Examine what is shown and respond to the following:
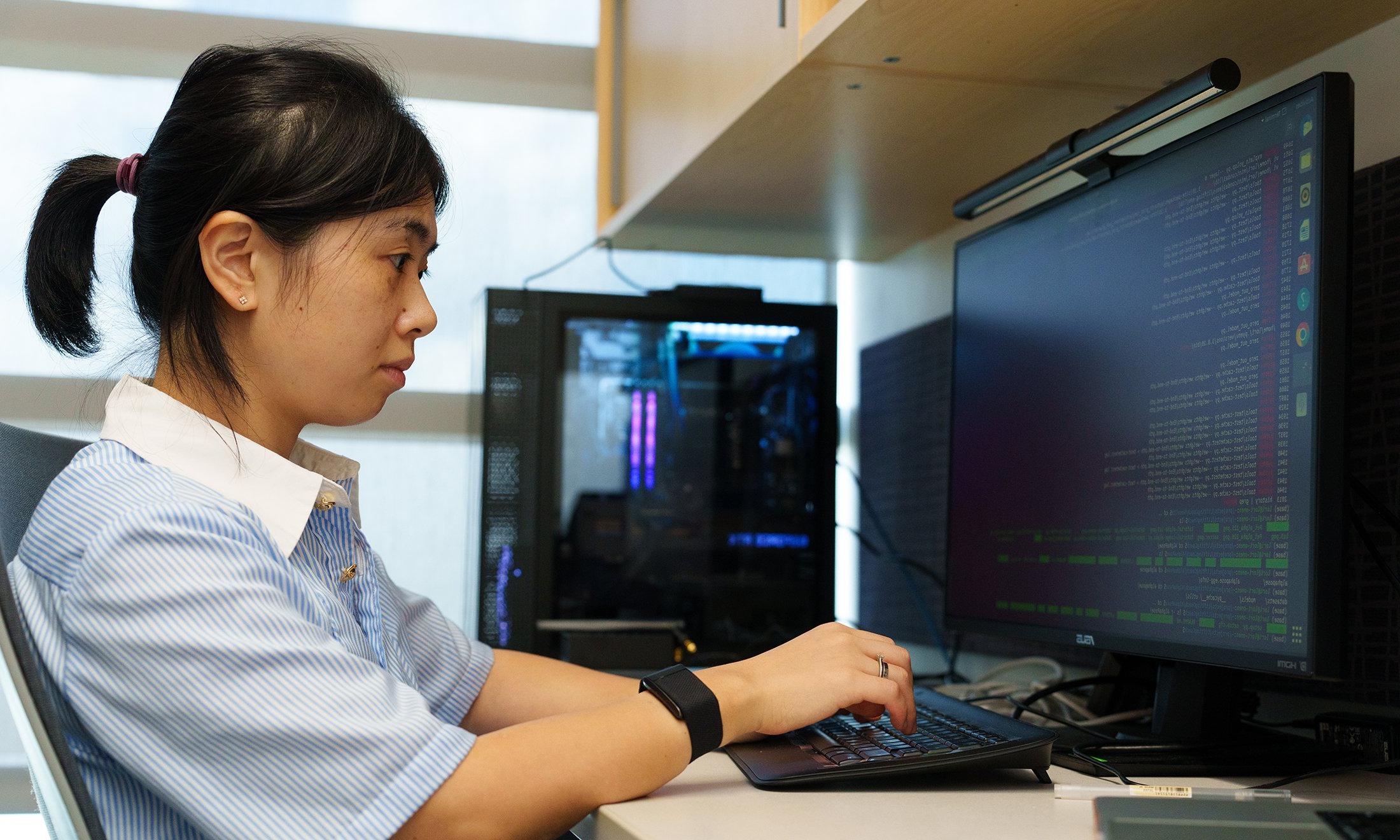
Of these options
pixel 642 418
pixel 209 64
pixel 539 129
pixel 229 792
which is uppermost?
pixel 539 129

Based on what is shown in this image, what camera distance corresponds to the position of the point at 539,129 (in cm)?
229

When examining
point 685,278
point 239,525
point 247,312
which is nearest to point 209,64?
point 247,312

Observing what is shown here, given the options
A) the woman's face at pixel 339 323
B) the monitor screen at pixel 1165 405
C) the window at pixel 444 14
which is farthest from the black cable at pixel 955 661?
the window at pixel 444 14

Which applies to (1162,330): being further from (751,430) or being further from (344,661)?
(751,430)

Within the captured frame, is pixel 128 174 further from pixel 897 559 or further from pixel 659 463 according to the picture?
pixel 897 559

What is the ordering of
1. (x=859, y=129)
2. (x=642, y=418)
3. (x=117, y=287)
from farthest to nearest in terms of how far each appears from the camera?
(x=642, y=418) → (x=859, y=129) → (x=117, y=287)

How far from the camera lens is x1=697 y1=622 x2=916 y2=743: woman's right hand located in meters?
0.81

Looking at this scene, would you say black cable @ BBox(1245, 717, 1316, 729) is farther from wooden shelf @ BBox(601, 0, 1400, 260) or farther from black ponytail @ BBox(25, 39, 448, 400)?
black ponytail @ BBox(25, 39, 448, 400)

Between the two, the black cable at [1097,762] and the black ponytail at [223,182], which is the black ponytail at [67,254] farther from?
the black cable at [1097,762]

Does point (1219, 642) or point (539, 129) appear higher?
point (539, 129)

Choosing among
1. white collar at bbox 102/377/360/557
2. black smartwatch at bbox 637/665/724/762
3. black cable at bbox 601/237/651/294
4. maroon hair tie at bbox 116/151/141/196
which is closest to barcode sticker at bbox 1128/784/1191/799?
black smartwatch at bbox 637/665/724/762

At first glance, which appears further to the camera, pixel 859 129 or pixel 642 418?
pixel 642 418

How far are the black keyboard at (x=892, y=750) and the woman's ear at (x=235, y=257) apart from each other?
0.48m

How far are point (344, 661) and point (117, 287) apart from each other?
20.1 inches
